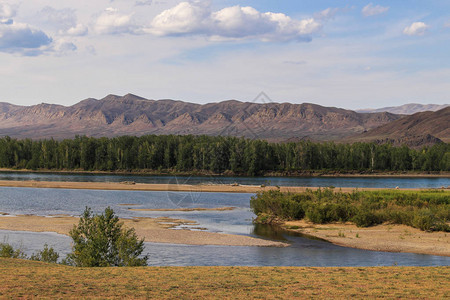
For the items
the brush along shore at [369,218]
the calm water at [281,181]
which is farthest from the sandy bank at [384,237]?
the calm water at [281,181]

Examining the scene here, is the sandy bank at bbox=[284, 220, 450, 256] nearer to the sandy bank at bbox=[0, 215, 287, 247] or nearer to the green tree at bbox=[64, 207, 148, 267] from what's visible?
the sandy bank at bbox=[0, 215, 287, 247]

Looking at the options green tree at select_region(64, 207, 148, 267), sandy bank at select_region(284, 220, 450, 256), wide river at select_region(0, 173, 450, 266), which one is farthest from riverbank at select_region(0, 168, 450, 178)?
green tree at select_region(64, 207, 148, 267)

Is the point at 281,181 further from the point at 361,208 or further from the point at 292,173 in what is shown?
the point at 361,208

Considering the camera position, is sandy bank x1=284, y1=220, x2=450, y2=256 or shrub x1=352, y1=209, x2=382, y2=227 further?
shrub x1=352, y1=209, x2=382, y2=227

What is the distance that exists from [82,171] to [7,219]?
A: 108 m

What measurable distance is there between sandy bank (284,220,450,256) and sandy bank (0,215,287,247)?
512 centimetres

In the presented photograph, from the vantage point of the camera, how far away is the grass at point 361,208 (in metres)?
38.5

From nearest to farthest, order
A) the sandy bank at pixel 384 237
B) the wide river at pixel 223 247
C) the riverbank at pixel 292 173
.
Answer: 1. the wide river at pixel 223 247
2. the sandy bank at pixel 384 237
3. the riverbank at pixel 292 173

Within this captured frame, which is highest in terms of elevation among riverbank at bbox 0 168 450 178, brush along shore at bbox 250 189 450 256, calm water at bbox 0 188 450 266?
riverbank at bbox 0 168 450 178

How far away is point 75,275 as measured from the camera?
17688mm

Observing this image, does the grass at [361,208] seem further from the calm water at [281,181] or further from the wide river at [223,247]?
the calm water at [281,181]

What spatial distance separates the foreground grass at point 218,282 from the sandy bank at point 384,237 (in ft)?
37.4

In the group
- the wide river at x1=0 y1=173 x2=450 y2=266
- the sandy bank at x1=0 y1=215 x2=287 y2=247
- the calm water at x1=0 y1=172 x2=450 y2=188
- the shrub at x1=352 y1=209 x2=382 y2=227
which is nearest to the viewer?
the wide river at x1=0 y1=173 x2=450 y2=266

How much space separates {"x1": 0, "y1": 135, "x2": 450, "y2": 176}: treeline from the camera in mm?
146625
